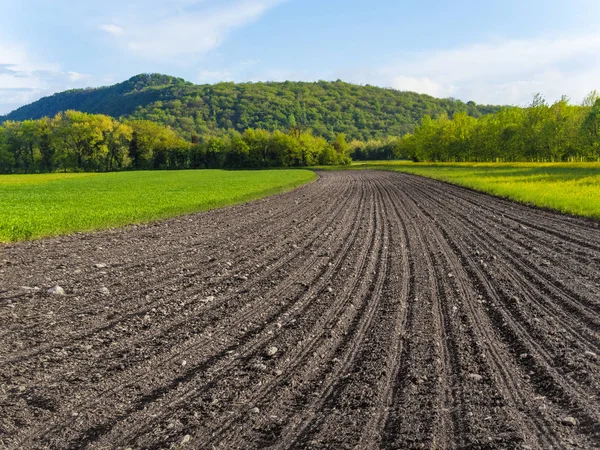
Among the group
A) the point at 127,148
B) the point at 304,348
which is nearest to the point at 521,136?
the point at 304,348

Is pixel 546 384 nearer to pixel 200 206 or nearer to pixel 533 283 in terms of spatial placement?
pixel 533 283

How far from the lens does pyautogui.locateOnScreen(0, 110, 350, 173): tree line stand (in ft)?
313

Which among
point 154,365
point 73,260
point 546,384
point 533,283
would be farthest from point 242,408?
point 73,260

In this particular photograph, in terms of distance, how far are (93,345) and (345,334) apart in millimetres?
3593

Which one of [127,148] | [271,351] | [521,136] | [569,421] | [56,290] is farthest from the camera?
[127,148]

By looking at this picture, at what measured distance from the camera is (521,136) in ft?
225

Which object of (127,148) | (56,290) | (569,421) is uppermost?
(127,148)

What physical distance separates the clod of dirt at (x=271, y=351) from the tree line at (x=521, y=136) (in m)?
70.0

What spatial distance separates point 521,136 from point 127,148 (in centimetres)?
9548

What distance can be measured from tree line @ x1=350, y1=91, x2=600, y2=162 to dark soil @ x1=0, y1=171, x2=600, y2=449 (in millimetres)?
64777

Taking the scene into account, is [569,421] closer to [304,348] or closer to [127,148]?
[304,348]

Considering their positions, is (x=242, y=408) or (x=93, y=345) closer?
(x=242, y=408)

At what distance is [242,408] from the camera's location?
3.87 meters

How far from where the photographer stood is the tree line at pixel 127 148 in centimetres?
9531
